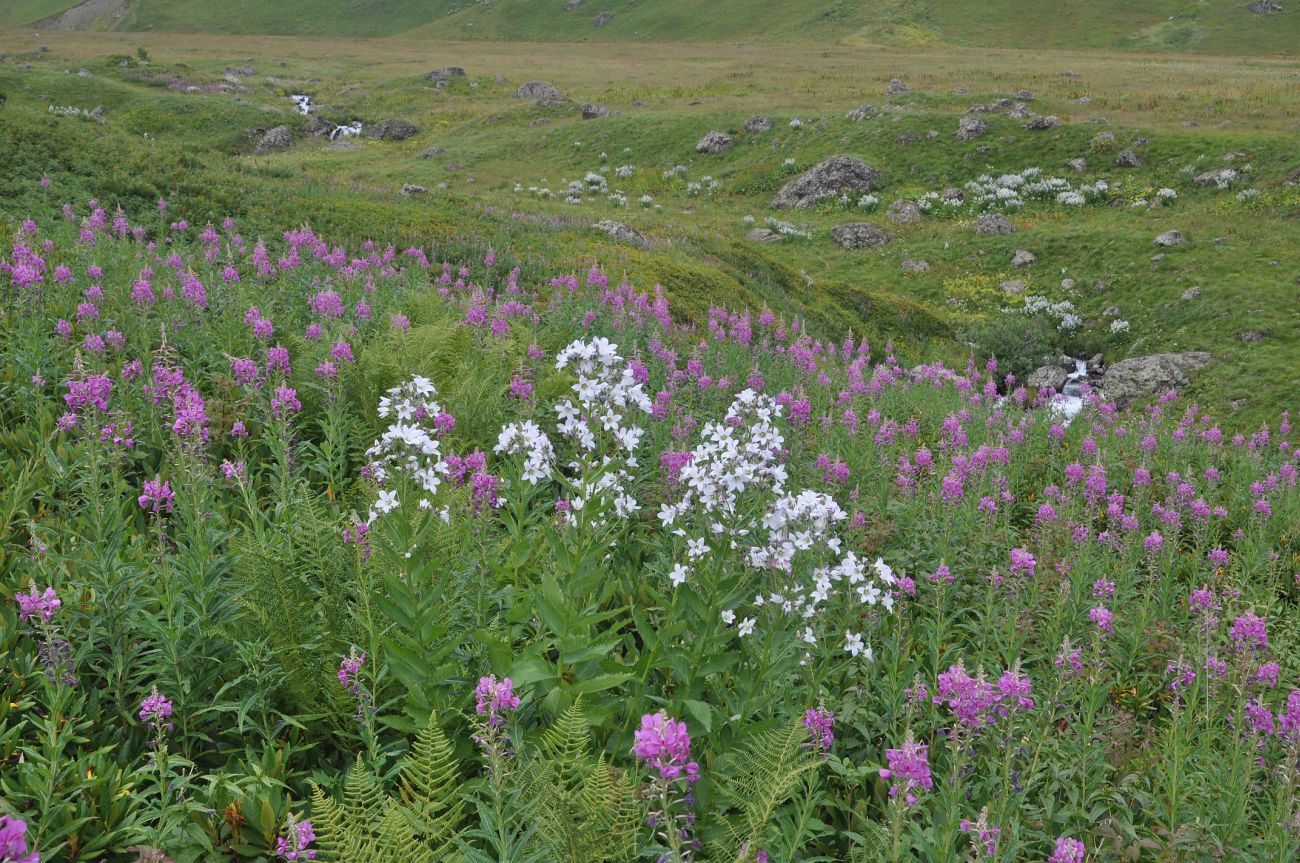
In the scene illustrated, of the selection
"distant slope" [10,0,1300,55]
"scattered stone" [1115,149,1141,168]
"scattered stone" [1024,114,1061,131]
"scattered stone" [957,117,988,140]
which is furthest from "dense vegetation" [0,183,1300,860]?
"distant slope" [10,0,1300,55]

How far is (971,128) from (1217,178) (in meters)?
12.6

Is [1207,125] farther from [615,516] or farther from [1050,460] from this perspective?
[615,516]

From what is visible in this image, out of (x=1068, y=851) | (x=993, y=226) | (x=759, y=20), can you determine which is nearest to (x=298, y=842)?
(x=1068, y=851)

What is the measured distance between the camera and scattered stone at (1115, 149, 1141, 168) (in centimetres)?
3741

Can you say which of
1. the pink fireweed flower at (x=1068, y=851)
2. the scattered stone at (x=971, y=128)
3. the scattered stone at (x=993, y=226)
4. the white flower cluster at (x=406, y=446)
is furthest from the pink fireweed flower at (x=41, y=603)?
the scattered stone at (x=971, y=128)

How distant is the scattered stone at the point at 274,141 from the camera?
54.2m

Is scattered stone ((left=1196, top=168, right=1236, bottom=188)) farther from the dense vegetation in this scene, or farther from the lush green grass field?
the dense vegetation

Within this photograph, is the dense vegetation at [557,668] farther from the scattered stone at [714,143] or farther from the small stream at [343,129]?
the small stream at [343,129]

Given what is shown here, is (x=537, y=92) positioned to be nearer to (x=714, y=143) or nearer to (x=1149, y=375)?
(x=714, y=143)

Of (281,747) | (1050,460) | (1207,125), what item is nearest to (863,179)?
(1207,125)

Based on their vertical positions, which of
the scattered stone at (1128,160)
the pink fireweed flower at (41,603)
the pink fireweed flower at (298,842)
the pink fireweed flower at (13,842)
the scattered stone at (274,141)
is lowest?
the pink fireweed flower at (298,842)

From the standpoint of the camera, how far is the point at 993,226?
3394 cm

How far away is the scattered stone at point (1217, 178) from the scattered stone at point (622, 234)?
2702cm

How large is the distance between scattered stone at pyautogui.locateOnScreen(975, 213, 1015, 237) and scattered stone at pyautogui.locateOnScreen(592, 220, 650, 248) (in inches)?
683
